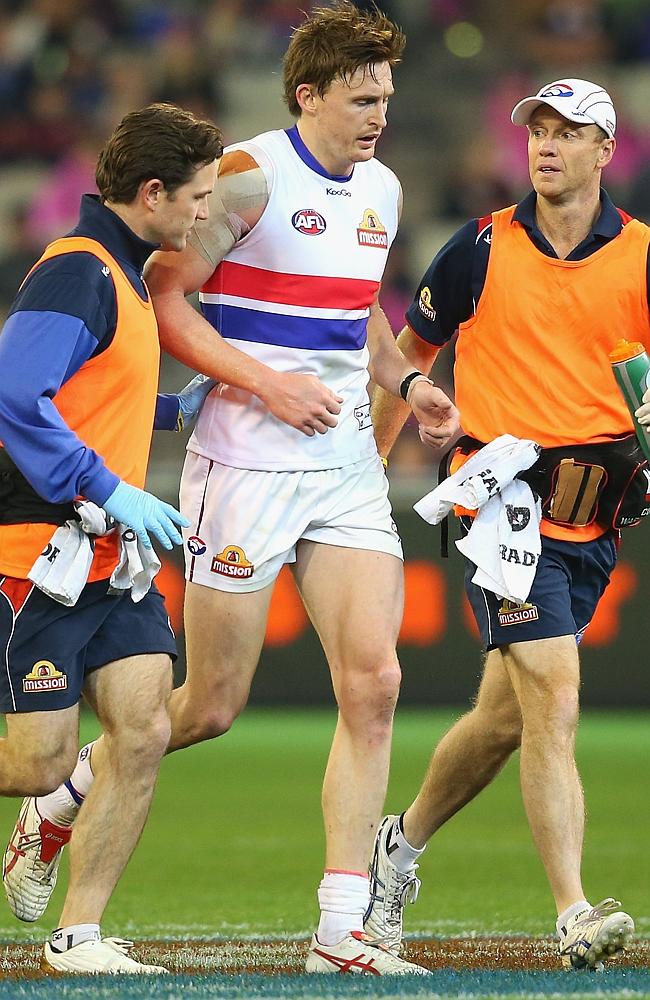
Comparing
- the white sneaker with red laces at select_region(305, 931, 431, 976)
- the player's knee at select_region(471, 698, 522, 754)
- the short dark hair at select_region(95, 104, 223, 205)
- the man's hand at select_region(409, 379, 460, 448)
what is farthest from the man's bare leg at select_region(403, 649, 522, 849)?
the short dark hair at select_region(95, 104, 223, 205)

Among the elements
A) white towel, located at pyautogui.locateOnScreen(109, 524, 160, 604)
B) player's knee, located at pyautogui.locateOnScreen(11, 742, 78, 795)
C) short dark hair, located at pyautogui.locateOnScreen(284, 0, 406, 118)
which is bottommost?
player's knee, located at pyautogui.locateOnScreen(11, 742, 78, 795)

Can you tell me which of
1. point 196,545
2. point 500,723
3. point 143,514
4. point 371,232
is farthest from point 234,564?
point 371,232

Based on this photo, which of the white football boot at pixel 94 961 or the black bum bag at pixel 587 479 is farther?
the black bum bag at pixel 587 479

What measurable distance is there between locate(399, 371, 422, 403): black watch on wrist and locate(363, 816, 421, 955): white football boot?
1.49 m

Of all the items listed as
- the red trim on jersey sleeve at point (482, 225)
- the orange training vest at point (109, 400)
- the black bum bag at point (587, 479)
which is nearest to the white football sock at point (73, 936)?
the orange training vest at point (109, 400)

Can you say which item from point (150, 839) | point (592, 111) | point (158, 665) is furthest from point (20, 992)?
point (150, 839)

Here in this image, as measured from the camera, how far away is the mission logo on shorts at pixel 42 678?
514 centimetres

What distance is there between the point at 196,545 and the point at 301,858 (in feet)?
8.99

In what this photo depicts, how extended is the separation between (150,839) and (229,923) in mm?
2297

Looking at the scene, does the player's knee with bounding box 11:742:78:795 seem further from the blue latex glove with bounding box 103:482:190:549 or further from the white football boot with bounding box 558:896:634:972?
the white football boot with bounding box 558:896:634:972

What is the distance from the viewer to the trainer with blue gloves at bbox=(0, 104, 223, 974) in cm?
507

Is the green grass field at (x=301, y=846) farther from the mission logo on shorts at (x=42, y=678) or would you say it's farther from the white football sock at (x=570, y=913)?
the mission logo on shorts at (x=42, y=678)

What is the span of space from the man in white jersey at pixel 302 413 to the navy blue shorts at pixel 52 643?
22.6 inches

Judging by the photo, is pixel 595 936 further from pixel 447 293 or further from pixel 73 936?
pixel 447 293
